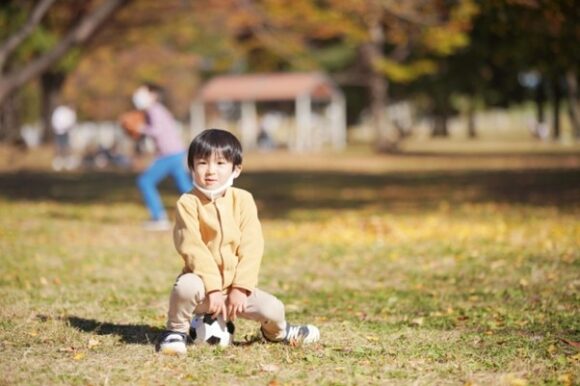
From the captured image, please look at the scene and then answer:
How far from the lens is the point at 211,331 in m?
5.11

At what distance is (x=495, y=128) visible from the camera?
89062 mm

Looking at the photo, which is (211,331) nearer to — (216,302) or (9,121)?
(216,302)

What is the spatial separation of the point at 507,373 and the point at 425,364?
0.45m

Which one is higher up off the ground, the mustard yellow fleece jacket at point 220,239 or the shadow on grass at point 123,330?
the mustard yellow fleece jacket at point 220,239

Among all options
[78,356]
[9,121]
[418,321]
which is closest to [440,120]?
[9,121]

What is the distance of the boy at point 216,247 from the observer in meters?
4.87

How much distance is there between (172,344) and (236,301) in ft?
1.44

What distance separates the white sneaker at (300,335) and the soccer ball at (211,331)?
354 mm

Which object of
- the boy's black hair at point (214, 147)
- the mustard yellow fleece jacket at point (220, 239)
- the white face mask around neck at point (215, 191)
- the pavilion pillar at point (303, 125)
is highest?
the pavilion pillar at point (303, 125)

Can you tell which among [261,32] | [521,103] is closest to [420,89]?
[521,103]

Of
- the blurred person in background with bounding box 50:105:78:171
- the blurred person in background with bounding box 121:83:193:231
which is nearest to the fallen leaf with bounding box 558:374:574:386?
the blurred person in background with bounding box 121:83:193:231

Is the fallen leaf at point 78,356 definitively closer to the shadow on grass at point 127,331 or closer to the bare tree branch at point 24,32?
the shadow on grass at point 127,331

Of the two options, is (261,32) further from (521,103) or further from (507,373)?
(521,103)

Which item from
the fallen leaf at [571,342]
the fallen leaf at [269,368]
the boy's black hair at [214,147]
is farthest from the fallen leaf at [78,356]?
the fallen leaf at [571,342]
